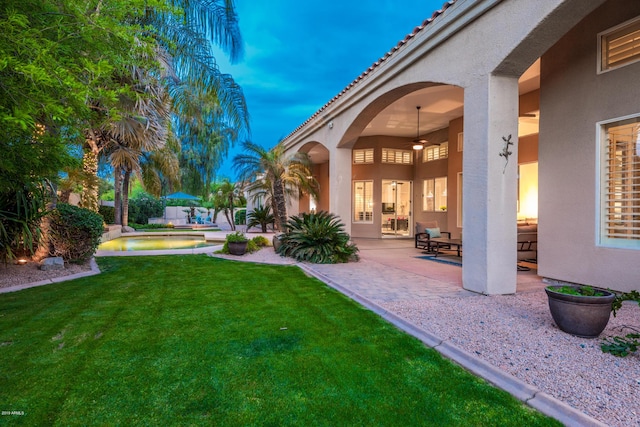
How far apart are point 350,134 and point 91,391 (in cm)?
871

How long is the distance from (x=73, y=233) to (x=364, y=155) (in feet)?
38.8

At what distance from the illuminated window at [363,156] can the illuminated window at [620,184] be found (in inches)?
426

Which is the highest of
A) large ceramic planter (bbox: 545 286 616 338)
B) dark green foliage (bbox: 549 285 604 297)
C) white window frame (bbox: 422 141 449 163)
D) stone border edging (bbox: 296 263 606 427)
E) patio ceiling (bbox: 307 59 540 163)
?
patio ceiling (bbox: 307 59 540 163)

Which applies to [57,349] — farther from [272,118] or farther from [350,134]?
[272,118]

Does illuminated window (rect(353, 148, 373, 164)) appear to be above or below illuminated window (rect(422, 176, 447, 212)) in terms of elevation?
above

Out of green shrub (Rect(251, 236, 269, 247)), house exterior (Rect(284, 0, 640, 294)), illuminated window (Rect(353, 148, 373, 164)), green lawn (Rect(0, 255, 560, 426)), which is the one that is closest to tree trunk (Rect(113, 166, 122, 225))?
green shrub (Rect(251, 236, 269, 247))

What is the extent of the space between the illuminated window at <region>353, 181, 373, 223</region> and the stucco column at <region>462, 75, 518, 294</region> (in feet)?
34.3

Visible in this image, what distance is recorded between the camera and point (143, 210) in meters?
24.1

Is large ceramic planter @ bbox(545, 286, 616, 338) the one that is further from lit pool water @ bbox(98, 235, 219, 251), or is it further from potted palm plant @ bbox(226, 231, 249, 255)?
lit pool water @ bbox(98, 235, 219, 251)

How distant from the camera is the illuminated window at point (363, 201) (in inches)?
625

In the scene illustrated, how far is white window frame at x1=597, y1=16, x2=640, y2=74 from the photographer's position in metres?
5.02

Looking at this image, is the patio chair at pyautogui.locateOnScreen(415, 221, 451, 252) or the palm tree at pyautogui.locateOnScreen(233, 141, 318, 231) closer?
the patio chair at pyautogui.locateOnScreen(415, 221, 451, 252)

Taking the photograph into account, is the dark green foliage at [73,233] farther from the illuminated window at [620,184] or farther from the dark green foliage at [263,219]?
the illuminated window at [620,184]

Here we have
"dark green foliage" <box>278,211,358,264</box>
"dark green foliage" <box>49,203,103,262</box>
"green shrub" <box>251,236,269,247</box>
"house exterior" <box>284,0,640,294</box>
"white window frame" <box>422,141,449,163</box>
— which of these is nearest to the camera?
"house exterior" <box>284,0,640,294</box>
